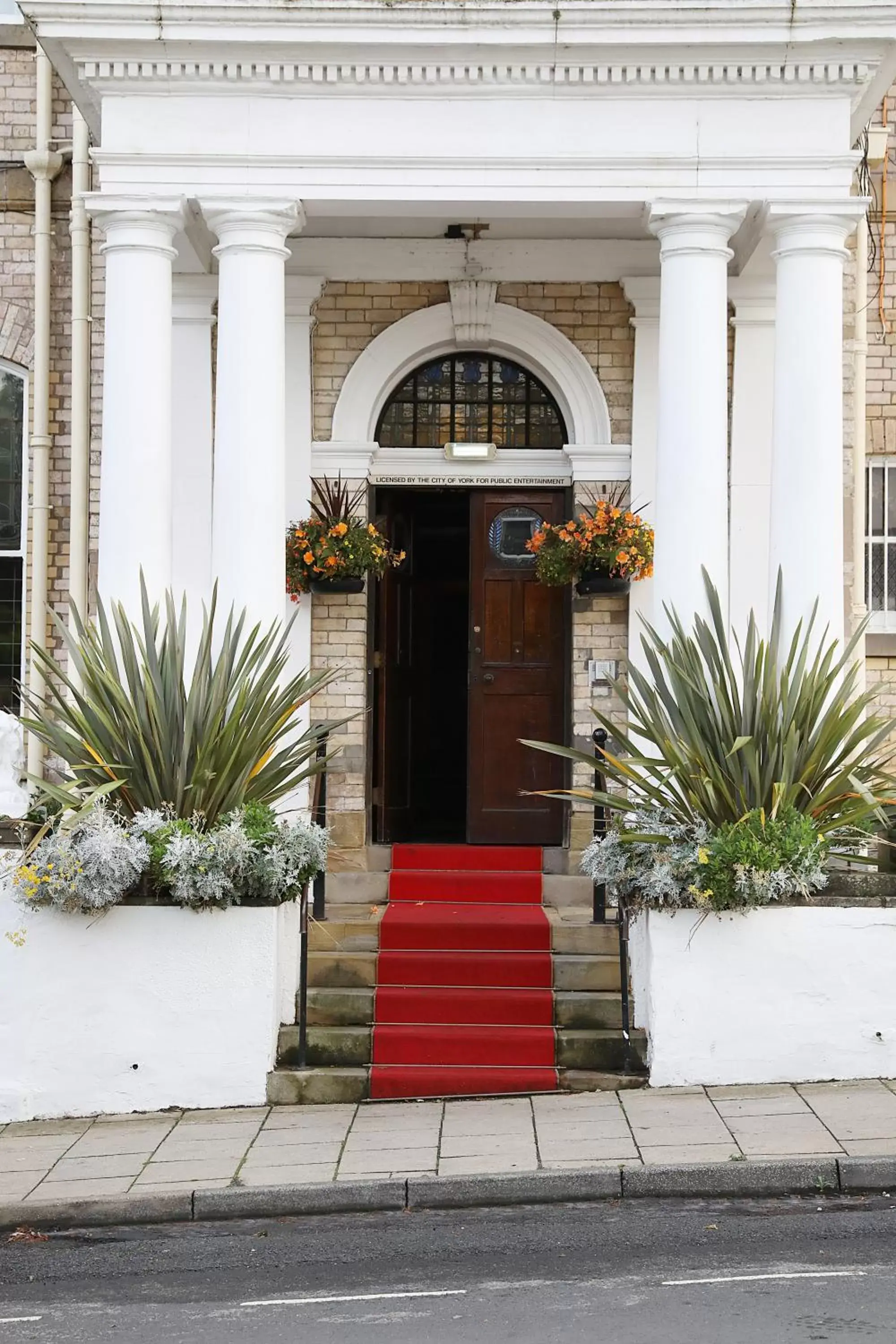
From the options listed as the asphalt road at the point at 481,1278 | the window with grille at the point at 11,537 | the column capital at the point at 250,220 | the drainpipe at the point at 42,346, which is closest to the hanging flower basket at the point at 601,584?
the column capital at the point at 250,220

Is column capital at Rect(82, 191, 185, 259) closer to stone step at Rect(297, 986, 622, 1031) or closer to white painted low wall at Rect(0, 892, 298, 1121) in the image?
white painted low wall at Rect(0, 892, 298, 1121)

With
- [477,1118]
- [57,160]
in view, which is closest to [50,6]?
[57,160]

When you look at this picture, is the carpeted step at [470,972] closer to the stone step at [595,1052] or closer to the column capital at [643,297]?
the stone step at [595,1052]

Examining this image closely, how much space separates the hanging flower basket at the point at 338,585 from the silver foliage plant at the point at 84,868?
2.86 m

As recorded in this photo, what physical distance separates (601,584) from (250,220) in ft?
10.5

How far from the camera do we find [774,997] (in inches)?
309

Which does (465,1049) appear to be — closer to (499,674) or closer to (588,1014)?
(588,1014)

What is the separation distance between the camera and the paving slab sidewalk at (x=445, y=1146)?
6438 mm

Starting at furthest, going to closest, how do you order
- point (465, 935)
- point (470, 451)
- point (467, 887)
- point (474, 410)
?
point (474, 410) → point (470, 451) → point (467, 887) → point (465, 935)

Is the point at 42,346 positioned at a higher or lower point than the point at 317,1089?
higher

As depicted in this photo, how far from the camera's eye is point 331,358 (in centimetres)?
1083

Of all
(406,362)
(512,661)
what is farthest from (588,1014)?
(406,362)

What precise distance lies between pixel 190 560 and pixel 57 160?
9.92 feet

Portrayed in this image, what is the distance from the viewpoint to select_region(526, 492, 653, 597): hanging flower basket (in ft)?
33.2
